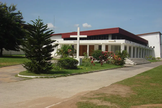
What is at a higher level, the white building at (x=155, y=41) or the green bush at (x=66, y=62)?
the white building at (x=155, y=41)

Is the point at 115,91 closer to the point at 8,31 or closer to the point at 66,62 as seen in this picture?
the point at 66,62

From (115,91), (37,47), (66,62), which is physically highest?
(37,47)

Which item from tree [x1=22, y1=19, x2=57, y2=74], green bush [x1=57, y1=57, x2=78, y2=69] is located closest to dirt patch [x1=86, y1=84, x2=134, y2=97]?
tree [x1=22, y1=19, x2=57, y2=74]

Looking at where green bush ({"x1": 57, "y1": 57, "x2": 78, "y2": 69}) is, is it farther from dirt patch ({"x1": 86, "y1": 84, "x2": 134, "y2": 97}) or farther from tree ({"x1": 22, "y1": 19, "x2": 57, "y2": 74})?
dirt patch ({"x1": 86, "y1": 84, "x2": 134, "y2": 97})

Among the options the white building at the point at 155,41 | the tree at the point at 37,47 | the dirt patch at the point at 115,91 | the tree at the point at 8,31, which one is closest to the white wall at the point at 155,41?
the white building at the point at 155,41

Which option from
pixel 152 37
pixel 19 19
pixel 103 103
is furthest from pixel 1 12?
pixel 152 37

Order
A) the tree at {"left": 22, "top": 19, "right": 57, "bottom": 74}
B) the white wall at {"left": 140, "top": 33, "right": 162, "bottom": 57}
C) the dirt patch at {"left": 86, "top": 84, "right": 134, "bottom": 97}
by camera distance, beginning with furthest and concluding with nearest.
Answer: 1. the white wall at {"left": 140, "top": 33, "right": 162, "bottom": 57}
2. the tree at {"left": 22, "top": 19, "right": 57, "bottom": 74}
3. the dirt patch at {"left": 86, "top": 84, "right": 134, "bottom": 97}

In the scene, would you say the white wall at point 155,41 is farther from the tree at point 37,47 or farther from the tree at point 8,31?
the tree at point 37,47

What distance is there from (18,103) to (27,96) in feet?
3.41

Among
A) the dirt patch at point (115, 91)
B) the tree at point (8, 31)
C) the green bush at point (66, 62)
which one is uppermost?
the tree at point (8, 31)

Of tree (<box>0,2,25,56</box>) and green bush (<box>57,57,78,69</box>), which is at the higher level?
tree (<box>0,2,25,56</box>)

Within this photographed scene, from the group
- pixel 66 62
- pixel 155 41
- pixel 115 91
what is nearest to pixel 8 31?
pixel 66 62

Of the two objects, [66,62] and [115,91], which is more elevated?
[66,62]

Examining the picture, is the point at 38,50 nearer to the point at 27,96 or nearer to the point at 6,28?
the point at 27,96
